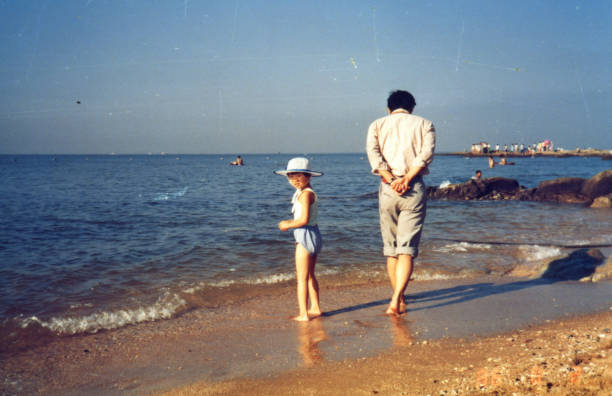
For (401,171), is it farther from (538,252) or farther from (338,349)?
(538,252)

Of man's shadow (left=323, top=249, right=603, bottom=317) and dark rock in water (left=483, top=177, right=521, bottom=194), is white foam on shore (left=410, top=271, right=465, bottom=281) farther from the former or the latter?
dark rock in water (left=483, top=177, right=521, bottom=194)

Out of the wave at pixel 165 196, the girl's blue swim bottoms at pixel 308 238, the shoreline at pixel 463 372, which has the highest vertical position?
the girl's blue swim bottoms at pixel 308 238

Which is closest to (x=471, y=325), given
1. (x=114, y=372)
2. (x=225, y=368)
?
(x=225, y=368)

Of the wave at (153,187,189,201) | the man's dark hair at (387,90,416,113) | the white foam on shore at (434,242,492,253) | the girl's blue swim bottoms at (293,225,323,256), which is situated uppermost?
the man's dark hair at (387,90,416,113)

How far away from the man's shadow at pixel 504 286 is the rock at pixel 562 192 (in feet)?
38.4

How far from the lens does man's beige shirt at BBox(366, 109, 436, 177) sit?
414 cm

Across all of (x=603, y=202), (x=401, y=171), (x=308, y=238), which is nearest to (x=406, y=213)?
(x=401, y=171)

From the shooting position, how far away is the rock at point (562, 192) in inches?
657

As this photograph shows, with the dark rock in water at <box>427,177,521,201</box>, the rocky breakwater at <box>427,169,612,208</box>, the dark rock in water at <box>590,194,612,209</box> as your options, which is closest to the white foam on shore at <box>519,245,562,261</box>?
the dark rock in water at <box>590,194,612,209</box>

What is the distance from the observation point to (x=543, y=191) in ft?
58.0

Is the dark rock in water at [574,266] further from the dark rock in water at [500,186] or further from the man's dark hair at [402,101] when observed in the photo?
the dark rock in water at [500,186]

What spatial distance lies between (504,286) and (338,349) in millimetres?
3050

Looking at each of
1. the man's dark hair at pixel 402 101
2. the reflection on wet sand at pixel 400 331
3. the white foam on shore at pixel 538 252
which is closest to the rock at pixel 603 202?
the white foam on shore at pixel 538 252

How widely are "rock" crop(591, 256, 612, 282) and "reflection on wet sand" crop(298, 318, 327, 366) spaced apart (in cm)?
369
